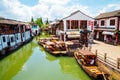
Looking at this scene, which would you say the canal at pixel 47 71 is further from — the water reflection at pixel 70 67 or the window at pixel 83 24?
the window at pixel 83 24

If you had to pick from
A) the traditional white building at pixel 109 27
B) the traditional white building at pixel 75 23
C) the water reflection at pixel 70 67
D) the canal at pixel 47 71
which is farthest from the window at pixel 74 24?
the canal at pixel 47 71

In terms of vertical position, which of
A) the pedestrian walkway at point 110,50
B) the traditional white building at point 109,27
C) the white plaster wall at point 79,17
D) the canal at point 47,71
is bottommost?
the canal at point 47,71

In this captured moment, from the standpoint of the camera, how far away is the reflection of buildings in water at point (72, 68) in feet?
58.4

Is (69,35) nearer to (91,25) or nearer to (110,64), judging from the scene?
(91,25)

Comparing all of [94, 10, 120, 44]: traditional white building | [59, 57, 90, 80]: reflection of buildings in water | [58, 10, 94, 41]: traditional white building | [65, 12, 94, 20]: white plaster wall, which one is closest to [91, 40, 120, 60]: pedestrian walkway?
[94, 10, 120, 44]: traditional white building

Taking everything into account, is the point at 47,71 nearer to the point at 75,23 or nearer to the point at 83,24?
the point at 75,23

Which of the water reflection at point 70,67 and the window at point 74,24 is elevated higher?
the window at point 74,24

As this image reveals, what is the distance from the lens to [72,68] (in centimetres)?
2056

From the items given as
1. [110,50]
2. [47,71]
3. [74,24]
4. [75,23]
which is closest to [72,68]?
[47,71]

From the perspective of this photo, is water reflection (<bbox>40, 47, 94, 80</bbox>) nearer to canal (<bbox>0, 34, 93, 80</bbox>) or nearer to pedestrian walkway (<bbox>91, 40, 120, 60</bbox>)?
canal (<bbox>0, 34, 93, 80</bbox>)

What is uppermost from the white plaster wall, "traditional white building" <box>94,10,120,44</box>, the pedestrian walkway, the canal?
the white plaster wall

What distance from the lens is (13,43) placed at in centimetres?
3203

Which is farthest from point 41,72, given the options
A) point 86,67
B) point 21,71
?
point 86,67

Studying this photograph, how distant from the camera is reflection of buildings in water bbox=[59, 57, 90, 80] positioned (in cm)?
1780
